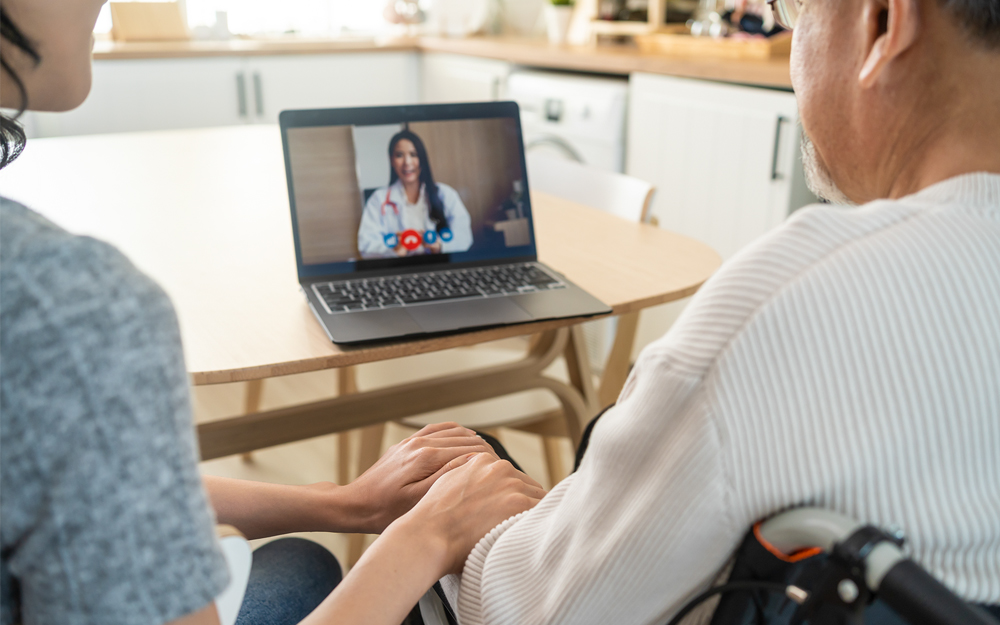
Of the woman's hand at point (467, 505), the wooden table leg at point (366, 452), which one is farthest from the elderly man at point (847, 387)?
the wooden table leg at point (366, 452)

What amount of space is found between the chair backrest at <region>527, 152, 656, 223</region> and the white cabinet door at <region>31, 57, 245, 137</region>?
1.99 meters

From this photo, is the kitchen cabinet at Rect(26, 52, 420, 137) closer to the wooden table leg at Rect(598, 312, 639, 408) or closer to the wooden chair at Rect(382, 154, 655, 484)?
the wooden chair at Rect(382, 154, 655, 484)

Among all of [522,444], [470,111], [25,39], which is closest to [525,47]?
[522,444]

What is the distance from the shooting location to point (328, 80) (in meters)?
3.67

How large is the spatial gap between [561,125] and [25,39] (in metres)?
2.53

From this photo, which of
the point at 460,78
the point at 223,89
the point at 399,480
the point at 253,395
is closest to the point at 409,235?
the point at 399,480

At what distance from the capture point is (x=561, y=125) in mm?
2957

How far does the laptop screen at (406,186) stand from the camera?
1146 mm

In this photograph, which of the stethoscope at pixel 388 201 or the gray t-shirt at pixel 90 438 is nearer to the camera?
the gray t-shirt at pixel 90 438

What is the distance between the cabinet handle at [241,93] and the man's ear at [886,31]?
325cm

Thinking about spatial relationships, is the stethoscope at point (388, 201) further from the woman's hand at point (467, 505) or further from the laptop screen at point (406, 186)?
the woman's hand at point (467, 505)

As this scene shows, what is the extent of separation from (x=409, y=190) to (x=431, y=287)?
0.14m

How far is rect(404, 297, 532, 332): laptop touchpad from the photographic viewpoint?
104 cm

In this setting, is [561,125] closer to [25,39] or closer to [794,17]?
[794,17]
